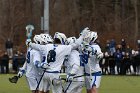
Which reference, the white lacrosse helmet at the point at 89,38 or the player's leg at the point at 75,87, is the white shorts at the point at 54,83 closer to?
the player's leg at the point at 75,87

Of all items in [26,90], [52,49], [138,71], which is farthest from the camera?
[138,71]

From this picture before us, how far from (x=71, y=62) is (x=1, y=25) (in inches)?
1735

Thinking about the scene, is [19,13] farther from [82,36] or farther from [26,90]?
[82,36]

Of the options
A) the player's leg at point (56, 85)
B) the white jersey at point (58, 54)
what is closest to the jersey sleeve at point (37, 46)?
the white jersey at point (58, 54)

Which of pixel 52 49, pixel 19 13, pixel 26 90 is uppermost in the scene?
pixel 19 13

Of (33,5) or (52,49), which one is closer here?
(52,49)

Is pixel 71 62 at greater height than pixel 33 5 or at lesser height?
lesser

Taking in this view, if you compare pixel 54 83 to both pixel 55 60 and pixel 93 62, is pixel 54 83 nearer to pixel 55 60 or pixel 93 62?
pixel 55 60

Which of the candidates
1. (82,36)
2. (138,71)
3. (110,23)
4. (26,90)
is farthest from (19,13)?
(82,36)

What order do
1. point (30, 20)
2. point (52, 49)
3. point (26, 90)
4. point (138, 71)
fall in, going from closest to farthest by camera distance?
1. point (52, 49)
2. point (26, 90)
3. point (138, 71)
4. point (30, 20)

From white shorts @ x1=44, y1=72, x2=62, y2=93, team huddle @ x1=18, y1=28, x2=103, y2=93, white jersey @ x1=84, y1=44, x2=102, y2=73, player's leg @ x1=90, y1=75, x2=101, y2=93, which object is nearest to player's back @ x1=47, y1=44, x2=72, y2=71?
team huddle @ x1=18, y1=28, x2=103, y2=93

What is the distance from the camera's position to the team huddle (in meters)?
16.8

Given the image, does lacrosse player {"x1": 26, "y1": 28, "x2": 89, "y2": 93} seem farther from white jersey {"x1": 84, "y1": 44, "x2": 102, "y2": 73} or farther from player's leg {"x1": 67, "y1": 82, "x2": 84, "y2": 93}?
white jersey {"x1": 84, "y1": 44, "x2": 102, "y2": 73}

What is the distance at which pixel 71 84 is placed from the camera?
17172mm
